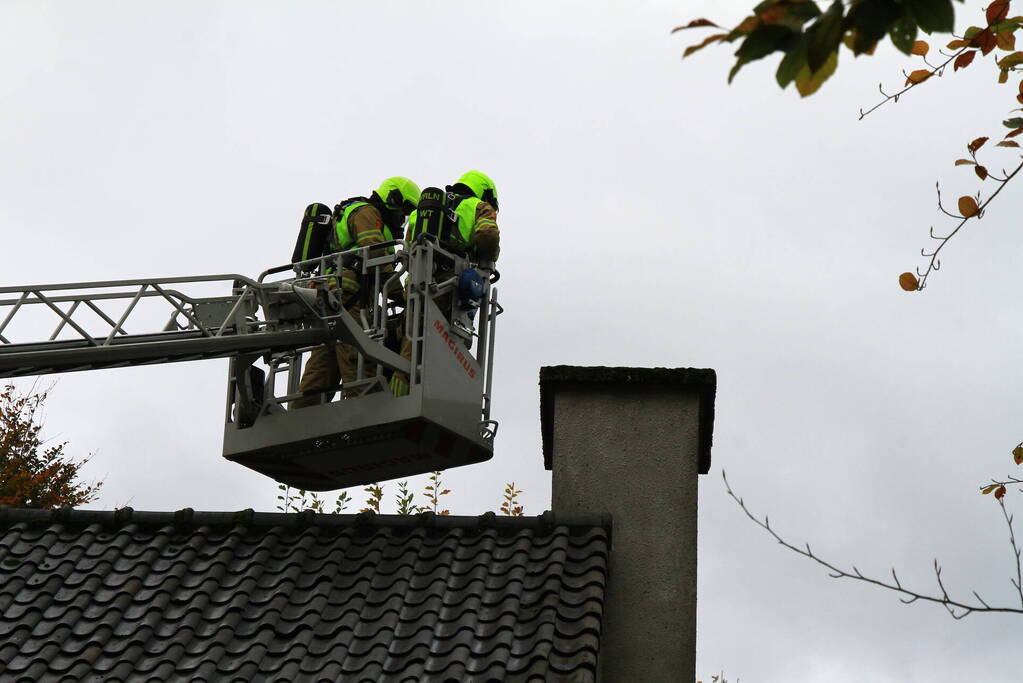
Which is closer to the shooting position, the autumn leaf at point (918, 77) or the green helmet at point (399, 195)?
the autumn leaf at point (918, 77)

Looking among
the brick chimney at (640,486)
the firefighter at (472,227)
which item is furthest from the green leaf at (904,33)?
the firefighter at (472,227)

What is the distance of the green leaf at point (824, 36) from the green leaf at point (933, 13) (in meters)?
0.19

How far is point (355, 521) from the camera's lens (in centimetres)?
1098

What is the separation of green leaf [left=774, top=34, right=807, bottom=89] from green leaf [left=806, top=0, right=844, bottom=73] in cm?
2

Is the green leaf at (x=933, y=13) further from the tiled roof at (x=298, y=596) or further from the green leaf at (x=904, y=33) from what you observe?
the tiled roof at (x=298, y=596)

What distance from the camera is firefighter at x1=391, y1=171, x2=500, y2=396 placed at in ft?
42.3

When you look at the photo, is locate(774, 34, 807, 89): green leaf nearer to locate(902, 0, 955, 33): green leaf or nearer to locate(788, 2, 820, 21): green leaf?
locate(788, 2, 820, 21): green leaf

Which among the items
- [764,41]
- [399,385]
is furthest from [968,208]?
[399,385]

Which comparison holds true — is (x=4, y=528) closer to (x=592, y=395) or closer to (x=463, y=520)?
(x=463, y=520)

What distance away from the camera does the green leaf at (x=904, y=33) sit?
3.37 meters

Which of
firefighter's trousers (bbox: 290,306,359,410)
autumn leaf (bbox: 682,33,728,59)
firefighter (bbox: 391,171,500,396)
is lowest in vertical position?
autumn leaf (bbox: 682,33,728,59)

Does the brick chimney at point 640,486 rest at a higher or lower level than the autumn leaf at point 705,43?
higher

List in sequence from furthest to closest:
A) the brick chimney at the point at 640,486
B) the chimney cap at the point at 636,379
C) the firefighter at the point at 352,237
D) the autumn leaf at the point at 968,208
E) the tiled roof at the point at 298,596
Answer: the firefighter at the point at 352,237 < the chimney cap at the point at 636,379 < the brick chimney at the point at 640,486 < the tiled roof at the point at 298,596 < the autumn leaf at the point at 968,208

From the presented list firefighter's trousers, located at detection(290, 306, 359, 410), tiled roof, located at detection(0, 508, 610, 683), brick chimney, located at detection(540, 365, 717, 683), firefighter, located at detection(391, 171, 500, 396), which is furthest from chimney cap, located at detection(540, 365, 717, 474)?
firefighter's trousers, located at detection(290, 306, 359, 410)
